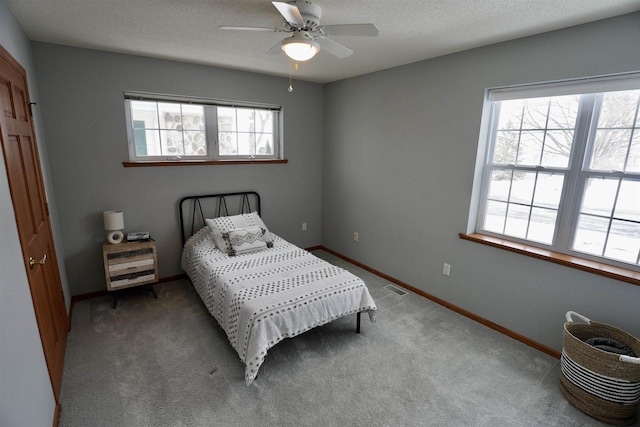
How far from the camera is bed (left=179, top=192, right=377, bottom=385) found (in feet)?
7.34

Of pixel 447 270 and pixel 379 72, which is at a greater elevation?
pixel 379 72

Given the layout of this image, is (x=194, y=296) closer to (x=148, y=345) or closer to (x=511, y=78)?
(x=148, y=345)

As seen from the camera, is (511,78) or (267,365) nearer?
(267,365)

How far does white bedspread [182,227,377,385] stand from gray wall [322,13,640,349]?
1109 mm

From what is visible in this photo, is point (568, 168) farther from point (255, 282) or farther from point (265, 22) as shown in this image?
point (255, 282)

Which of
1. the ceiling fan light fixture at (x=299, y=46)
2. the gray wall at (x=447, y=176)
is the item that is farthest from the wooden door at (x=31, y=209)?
the gray wall at (x=447, y=176)

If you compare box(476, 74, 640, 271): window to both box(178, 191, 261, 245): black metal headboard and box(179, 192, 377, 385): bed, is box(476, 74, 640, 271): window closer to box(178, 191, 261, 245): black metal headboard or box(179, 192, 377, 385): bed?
box(179, 192, 377, 385): bed

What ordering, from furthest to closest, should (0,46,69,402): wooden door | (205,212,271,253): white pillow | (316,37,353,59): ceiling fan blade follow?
(205,212,271,253): white pillow
(316,37,353,59): ceiling fan blade
(0,46,69,402): wooden door

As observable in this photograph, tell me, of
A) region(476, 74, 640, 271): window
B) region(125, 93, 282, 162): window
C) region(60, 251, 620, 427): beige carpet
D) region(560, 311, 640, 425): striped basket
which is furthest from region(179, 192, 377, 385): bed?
region(476, 74, 640, 271): window

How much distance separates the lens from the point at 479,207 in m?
3.05

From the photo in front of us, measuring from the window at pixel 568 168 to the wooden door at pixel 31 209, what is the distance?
341cm

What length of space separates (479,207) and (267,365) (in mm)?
2382

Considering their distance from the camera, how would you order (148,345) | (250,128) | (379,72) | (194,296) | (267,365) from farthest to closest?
(250,128) → (379,72) → (194,296) → (148,345) → (267,365)

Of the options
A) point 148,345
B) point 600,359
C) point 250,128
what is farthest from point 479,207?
point 148,345
